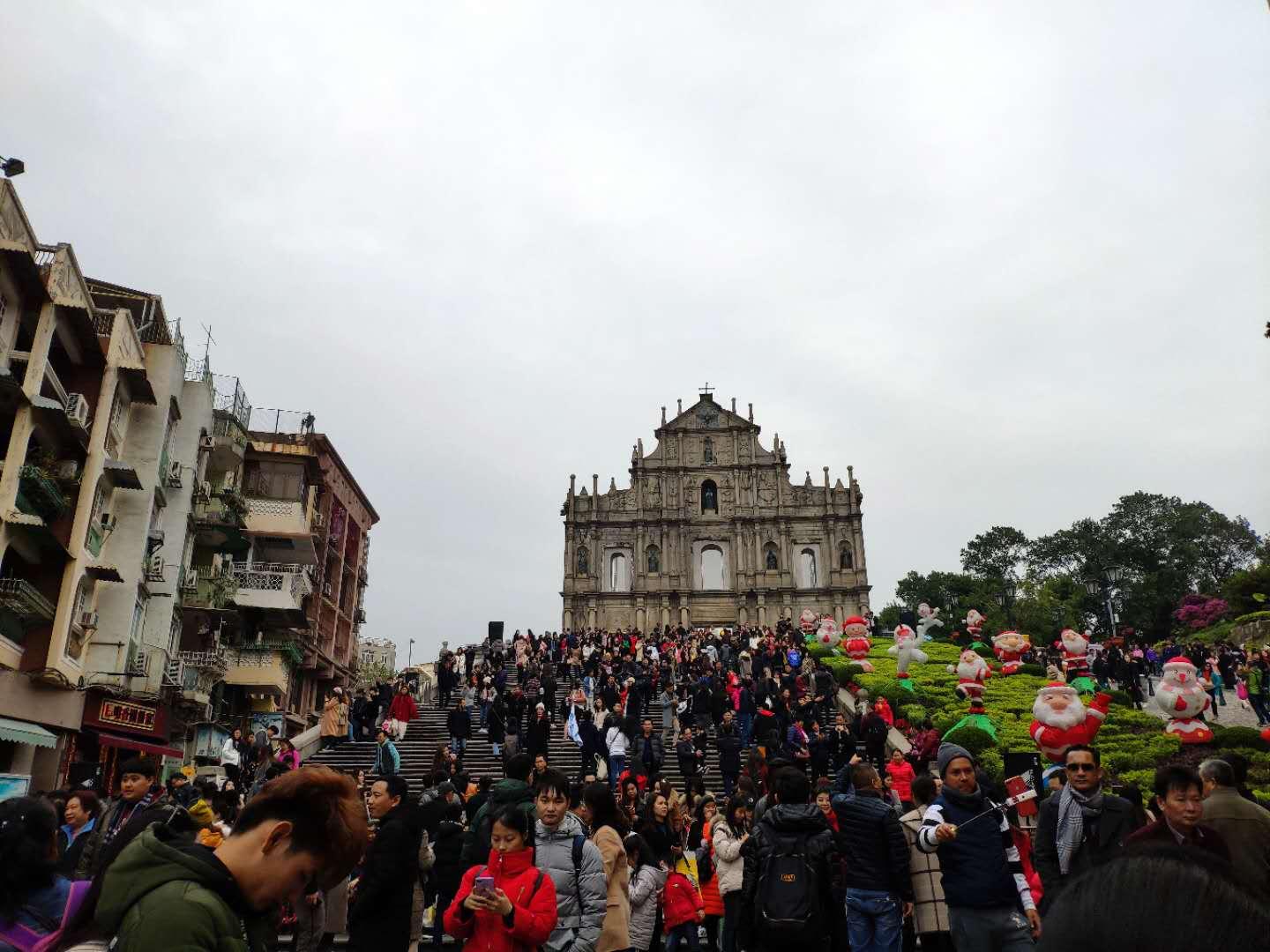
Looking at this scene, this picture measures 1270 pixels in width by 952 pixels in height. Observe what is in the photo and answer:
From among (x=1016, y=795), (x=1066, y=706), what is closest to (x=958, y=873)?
(x=1016, y=795)

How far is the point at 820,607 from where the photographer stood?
55094 mm

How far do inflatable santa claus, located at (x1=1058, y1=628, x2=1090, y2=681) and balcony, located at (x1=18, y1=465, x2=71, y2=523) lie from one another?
22764mm

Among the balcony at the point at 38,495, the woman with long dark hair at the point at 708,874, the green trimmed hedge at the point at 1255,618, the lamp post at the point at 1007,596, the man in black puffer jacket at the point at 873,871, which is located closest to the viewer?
the man in black puffer jacket at the point at 873,871

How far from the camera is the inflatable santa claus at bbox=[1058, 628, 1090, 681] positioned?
2275 cm

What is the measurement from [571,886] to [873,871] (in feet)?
7.01

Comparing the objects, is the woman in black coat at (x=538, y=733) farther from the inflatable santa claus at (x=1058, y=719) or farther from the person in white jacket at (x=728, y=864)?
the inflatable santa claus at (x=1058, y=719)

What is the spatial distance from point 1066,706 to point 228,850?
10.8 meters

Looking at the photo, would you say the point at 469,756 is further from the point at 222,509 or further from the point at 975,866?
the point at 975,866

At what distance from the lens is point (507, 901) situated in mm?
4797

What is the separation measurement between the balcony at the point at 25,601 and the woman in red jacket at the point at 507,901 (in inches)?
714

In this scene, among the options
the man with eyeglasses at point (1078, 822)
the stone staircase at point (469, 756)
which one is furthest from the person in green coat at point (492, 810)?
the stone staircase at point (469, 756)

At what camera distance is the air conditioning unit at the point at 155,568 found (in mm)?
26188

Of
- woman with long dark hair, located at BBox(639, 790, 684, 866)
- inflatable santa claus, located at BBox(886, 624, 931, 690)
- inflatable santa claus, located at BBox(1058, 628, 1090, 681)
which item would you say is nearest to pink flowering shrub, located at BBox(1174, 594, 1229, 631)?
inflatable santa claus, located at BBox(1058, 628, 1090, 681)

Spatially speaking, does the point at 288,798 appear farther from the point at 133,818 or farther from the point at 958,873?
the point at 958,873
